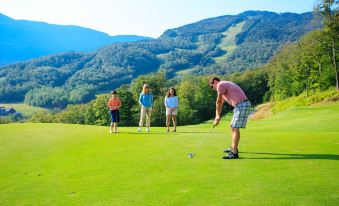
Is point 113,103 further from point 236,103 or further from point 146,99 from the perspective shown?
point 236,103

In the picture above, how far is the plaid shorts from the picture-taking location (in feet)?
39.7

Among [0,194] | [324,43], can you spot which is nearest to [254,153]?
[0,194]

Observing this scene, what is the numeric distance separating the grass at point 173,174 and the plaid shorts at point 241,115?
110 cm

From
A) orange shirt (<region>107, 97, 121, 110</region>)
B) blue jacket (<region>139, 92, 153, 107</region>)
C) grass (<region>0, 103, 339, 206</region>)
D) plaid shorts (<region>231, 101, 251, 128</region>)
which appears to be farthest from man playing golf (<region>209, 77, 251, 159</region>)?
orange shirt (<region>107, 97, 121, 110</region>)

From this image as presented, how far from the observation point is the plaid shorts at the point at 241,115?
1209 cm

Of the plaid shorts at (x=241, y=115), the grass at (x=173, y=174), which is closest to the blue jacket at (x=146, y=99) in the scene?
the grass at (x=173, y=174)

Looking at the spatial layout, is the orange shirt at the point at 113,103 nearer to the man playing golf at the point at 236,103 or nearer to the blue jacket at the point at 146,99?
the blue jacket at the point at 146,99

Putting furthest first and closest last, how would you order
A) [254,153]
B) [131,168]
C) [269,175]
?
[254,153]
[131,168]
[269,175]

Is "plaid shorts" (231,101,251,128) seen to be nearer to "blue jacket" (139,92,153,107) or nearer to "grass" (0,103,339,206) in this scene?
"grass" (0,103,339,206)

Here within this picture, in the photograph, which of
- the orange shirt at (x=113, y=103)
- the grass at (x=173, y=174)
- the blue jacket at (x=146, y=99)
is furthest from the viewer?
the blue jacket at (x=146, y=99)

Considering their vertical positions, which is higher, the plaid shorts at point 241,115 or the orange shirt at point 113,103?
the orange shirt at point 113,103

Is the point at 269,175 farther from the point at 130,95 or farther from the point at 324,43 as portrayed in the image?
the point at 130,95

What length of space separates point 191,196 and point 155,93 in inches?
3963

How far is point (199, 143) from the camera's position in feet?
51.3
